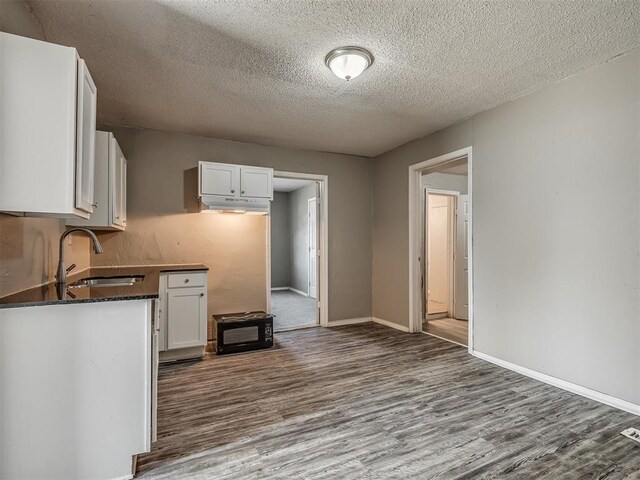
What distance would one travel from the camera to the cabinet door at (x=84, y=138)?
1618mm

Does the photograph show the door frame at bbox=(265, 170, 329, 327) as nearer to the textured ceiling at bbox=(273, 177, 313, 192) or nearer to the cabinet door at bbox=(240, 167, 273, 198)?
the cabinet door at bbox=(240, 167, 273, 198)

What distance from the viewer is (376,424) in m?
2.17

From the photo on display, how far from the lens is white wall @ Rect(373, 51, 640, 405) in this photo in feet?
7.67

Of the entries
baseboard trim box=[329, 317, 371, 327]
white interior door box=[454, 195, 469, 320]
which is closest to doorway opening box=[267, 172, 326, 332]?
baseboard trim box=[329, 317, 371, 327]

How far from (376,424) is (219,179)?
9.61 ft

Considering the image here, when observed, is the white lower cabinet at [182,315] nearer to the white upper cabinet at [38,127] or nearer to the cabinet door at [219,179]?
the cabinet door at [219,179]

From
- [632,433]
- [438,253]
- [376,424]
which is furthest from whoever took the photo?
[438,253]

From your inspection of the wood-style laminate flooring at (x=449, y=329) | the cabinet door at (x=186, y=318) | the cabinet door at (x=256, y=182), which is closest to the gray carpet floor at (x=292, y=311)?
the cabinet door at (x=186, y=318)

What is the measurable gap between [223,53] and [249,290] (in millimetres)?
2818

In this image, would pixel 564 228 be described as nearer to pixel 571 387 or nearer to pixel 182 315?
pixel 571 387

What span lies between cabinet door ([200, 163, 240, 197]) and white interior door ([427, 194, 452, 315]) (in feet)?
10.0

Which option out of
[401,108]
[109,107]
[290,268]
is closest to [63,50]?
[109,107]

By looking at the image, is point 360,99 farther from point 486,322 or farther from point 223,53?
point 486,322

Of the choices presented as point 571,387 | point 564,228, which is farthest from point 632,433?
point 564,228
